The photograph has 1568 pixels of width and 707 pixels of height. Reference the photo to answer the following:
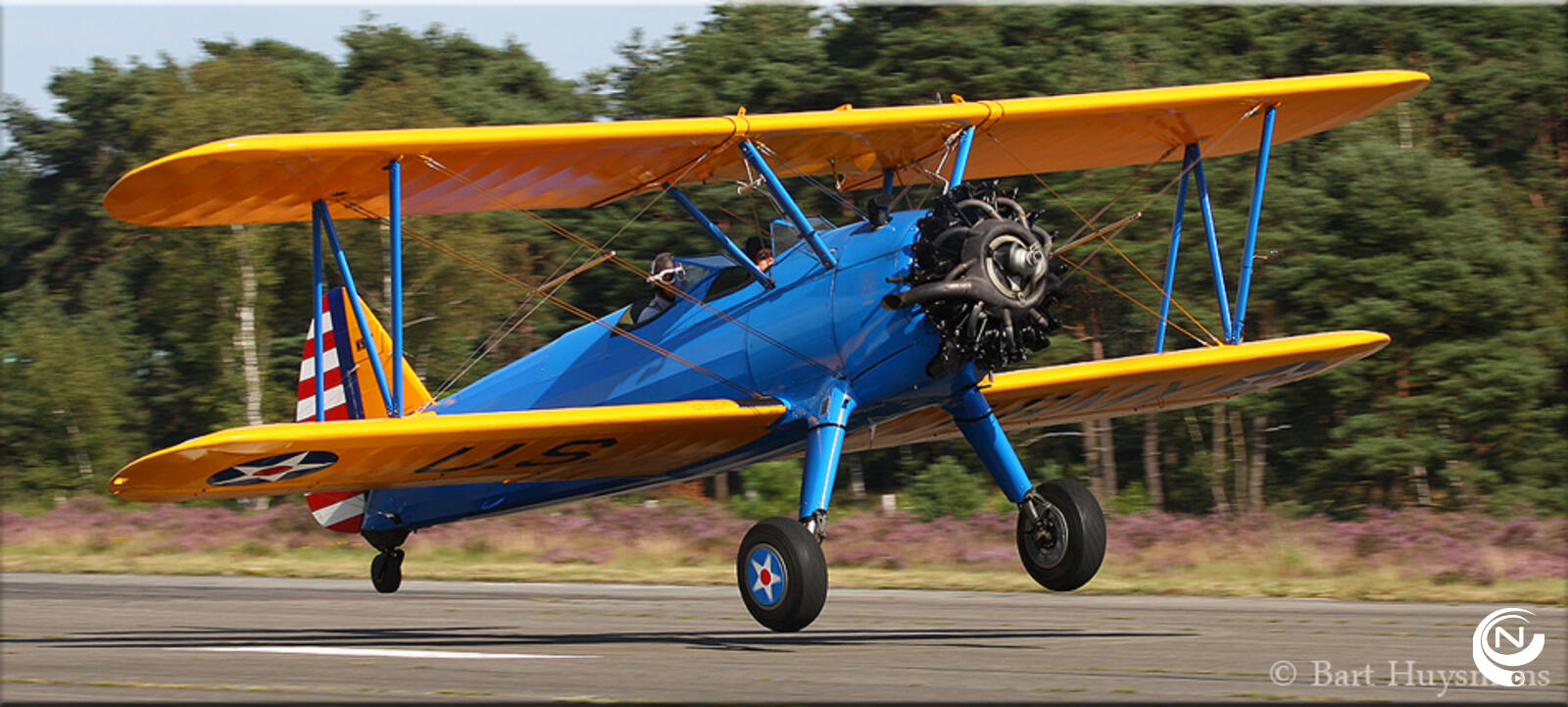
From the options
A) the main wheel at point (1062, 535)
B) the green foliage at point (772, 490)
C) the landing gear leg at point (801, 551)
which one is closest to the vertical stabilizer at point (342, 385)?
the landing gear leg at point (801, 551)

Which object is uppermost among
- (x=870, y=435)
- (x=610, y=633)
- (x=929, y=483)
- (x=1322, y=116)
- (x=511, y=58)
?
(x=511, y=58)

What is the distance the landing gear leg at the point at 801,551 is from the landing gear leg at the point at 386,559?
185 inches

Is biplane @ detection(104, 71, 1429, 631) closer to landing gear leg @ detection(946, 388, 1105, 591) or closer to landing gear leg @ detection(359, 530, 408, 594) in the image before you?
landing gear leg @ detection(946, 388, 1105, 591)

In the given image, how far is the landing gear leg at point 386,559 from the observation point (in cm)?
1260

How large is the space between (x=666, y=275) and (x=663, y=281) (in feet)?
0.19

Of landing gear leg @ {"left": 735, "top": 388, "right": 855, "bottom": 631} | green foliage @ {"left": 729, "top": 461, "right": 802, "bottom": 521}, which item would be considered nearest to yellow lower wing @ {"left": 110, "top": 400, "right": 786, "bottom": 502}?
landing gear leg @ {"left": 735, "top": 388, "right": 855, "bottom": 631}

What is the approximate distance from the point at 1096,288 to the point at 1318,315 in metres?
4.05

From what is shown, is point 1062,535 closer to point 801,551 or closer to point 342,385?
point 801,551

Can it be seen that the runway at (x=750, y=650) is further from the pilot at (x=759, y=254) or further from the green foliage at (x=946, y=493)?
the green foliage at (x=946, y=493)

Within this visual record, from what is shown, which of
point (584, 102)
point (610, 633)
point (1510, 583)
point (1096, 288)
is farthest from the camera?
point (584, 102)

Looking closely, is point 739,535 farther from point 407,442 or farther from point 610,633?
point 407,442

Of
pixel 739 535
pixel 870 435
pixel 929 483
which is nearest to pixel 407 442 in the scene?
pixel 870 435

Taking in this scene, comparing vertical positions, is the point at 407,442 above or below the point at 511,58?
below

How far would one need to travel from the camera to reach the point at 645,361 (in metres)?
10.2
